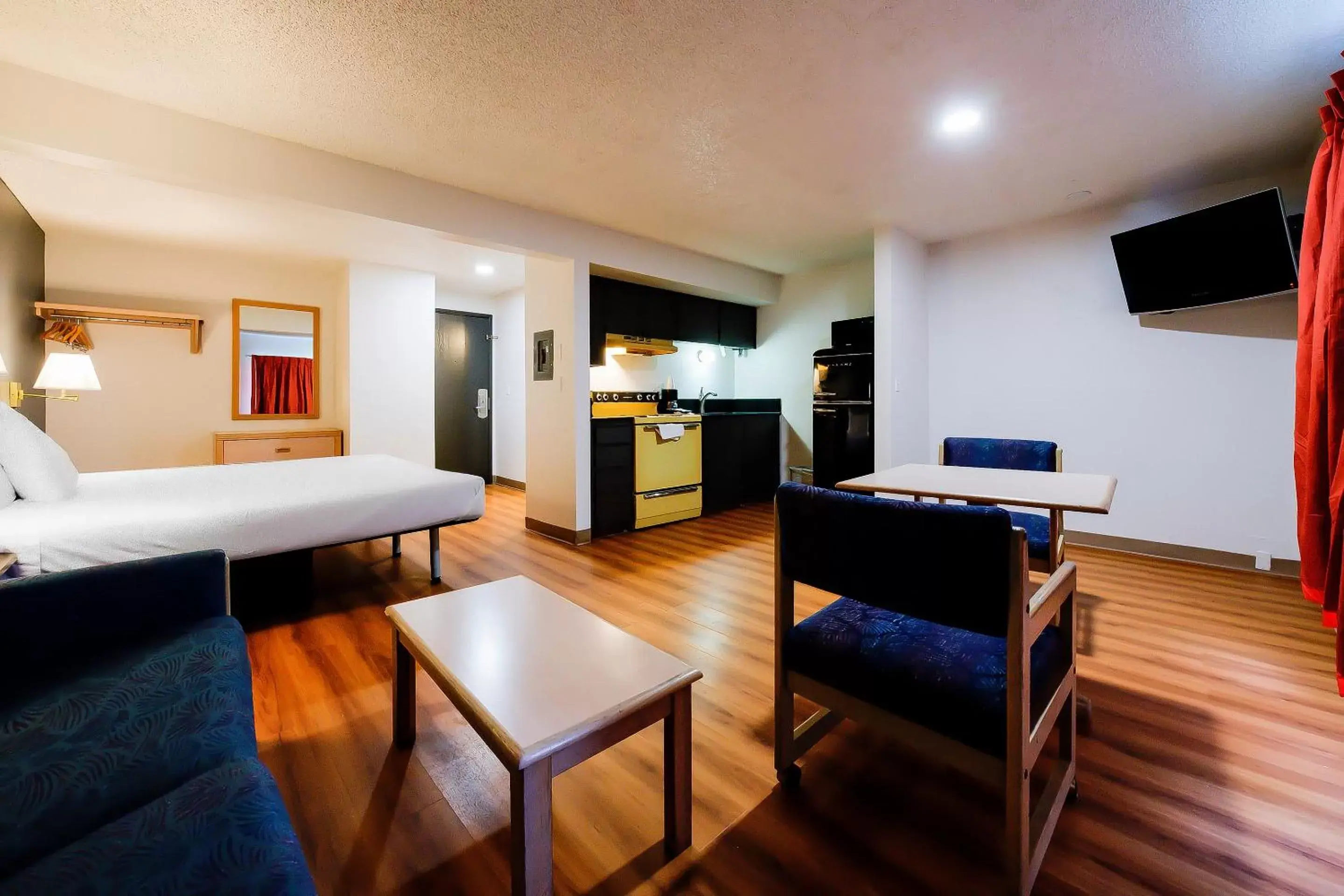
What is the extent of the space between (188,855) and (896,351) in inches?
173

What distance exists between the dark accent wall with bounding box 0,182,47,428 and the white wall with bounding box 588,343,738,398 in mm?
3939

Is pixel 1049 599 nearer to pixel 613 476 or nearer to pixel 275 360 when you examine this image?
pixel 613 476

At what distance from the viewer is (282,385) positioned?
17.3 feet

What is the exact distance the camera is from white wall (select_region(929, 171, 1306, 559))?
10.7ft

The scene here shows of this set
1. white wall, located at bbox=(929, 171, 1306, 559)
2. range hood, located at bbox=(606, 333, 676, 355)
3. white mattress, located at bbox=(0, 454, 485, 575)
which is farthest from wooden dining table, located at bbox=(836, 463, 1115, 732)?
range hood, located at bbox=(606, 333, 676, 355)

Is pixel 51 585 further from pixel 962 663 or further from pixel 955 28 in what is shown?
pixel 955 28

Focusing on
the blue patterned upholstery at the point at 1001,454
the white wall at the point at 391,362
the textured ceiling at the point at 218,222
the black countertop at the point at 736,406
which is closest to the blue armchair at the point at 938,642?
the blue patterned upholstery at the point at 1001,454

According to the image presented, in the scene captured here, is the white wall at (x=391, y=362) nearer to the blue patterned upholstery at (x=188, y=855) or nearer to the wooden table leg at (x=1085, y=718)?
the blue patterned upholstery at (x=188, y=855)

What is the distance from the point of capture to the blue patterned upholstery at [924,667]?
111 centimetres

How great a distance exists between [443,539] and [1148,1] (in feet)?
15.8

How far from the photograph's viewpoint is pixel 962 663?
1200mm

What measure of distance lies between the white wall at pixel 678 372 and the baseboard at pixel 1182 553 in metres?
3.72

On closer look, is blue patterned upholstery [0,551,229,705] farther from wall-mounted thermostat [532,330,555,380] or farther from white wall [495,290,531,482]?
white wall [495,290,531,482]

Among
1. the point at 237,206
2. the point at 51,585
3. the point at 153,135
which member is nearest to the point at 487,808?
the point at 51,585
